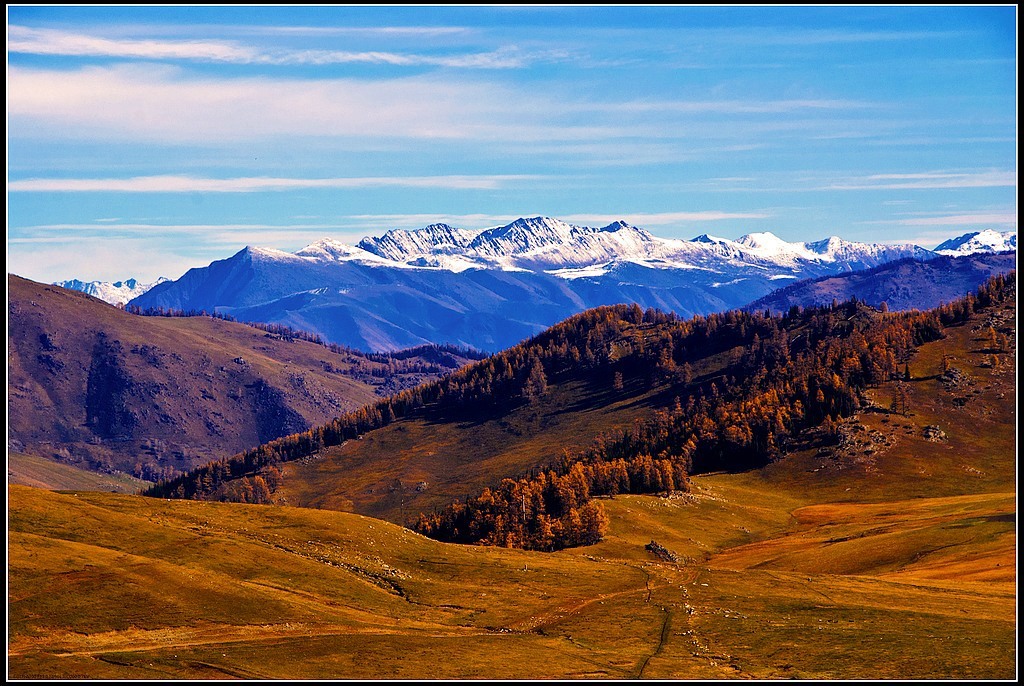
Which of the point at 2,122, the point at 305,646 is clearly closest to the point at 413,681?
the point at 305,646

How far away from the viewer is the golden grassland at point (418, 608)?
108 meters

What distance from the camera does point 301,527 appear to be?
559ft

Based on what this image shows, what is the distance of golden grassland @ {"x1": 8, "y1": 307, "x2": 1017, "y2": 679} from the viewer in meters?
108

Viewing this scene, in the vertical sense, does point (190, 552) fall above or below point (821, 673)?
above

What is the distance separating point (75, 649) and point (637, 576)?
303 feet

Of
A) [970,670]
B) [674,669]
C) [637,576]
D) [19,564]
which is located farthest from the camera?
[637,576]

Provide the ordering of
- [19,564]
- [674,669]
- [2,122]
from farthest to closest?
[19,564]
[674,669]
[2,122]

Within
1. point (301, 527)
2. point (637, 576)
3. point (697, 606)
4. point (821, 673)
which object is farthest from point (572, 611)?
point (301, 527)

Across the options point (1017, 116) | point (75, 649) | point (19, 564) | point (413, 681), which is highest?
point (1017, 116)

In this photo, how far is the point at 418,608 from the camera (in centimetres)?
14038

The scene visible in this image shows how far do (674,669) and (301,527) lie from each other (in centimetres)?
8194

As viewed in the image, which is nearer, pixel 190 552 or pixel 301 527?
pixel 190 552

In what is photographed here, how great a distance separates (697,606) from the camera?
460ft

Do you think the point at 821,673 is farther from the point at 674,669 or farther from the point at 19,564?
the point at 19,564
